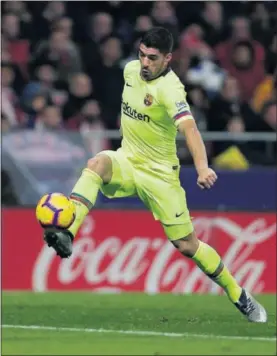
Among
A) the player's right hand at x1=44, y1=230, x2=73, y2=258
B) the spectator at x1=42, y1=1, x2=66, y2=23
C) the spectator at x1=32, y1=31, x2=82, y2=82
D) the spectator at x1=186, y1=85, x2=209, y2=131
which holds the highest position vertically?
the spectator at x1=42, y1=1, x2=66, y2=23

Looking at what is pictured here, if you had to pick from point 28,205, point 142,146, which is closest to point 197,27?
point 28,205

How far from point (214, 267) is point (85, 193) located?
1.55m

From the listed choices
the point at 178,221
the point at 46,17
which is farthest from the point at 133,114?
the point at 46,17

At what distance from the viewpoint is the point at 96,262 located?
17.5 metres

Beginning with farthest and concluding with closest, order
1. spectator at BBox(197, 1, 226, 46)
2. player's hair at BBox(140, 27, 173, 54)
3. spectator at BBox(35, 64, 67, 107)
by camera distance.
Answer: spectator at BBox(197, 1, 226, 46) → spectator at BBox(35, 64, 67, 107) → player's hair at BBox(140, 27, 173, 54)

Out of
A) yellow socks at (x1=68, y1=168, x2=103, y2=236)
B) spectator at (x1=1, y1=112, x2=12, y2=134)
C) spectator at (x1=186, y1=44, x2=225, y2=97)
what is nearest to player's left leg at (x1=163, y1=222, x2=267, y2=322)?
yellow socks at (x1=68, y1=168, x2=103, y2=236)

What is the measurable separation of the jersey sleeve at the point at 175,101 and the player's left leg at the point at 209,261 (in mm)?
1212

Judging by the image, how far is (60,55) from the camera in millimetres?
18844

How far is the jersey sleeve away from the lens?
11367 mm

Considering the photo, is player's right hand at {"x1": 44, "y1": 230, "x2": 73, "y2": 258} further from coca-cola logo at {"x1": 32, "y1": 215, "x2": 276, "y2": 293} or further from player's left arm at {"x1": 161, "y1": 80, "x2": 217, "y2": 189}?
coca-cola logo at {"x1": 32, "y1": 215, "x2": 276, "y2": 293}

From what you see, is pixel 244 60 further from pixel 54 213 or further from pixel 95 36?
pixel 54 213

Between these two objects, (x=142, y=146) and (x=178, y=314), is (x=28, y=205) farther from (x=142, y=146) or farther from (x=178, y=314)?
(x=142, y=146)

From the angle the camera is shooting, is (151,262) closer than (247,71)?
Yes

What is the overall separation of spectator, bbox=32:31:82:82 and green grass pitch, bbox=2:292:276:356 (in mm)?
3961
